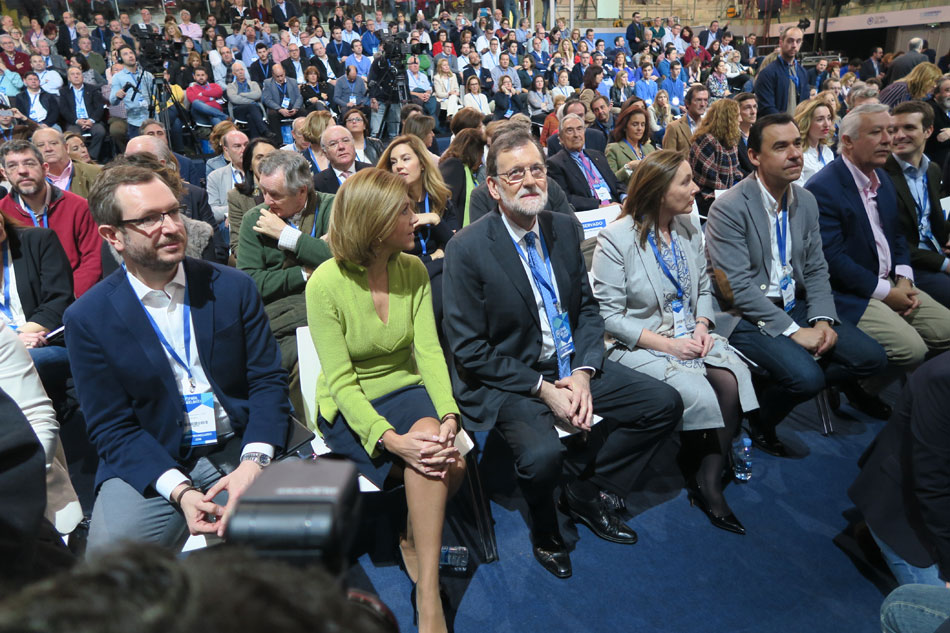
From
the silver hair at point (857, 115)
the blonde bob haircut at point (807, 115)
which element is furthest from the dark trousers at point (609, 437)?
the blonde bob haircut at point (807, 115)

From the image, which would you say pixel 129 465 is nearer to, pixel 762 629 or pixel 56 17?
pixel 762 629

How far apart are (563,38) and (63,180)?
12.7m

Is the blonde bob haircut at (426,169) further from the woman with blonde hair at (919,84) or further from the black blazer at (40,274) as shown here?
the woman with blonde hair at (919,84)

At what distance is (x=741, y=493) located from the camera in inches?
98.7

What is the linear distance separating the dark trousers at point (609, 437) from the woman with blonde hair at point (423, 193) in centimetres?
120

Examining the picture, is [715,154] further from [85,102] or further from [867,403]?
[85,102]

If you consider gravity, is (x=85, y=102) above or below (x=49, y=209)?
above

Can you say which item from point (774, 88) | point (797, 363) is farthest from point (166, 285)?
point (774, 88)

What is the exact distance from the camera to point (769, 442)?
Answer: 2.78 m

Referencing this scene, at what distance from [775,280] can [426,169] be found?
1.85 m

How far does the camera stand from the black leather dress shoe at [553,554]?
6.97 feet

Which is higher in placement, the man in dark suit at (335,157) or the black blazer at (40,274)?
the man in dark suit at (335,157)

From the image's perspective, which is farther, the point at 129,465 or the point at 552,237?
the point at 552,237

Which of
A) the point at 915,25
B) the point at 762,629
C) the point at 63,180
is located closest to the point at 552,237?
the point at 762,629
